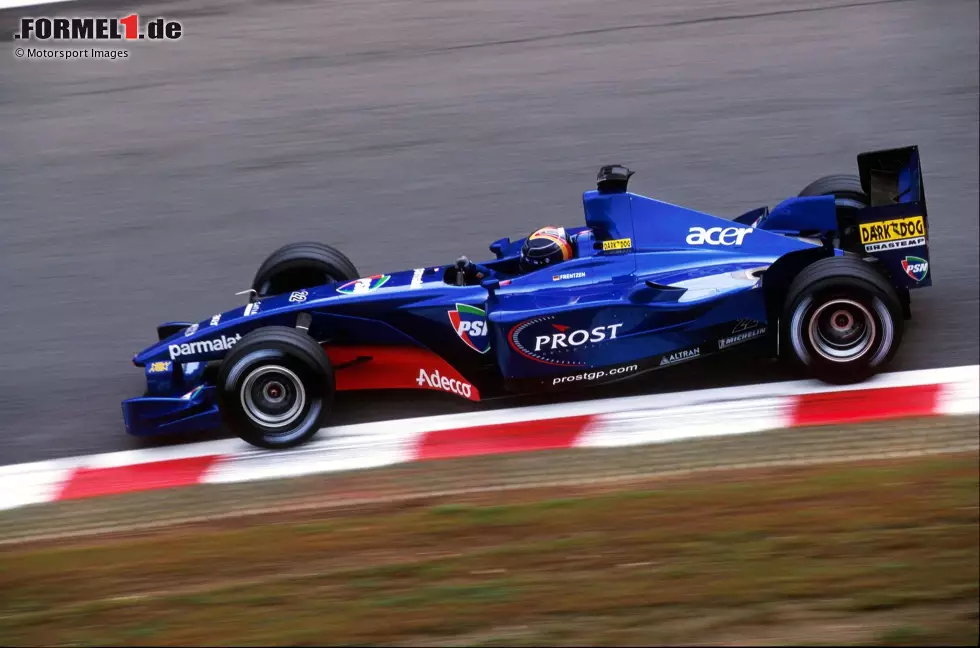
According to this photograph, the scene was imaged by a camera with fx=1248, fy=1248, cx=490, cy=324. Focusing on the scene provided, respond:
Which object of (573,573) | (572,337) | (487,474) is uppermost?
(572,337)

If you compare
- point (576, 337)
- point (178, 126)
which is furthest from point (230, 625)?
point (178, 126)

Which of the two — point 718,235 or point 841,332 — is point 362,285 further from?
point 841,332

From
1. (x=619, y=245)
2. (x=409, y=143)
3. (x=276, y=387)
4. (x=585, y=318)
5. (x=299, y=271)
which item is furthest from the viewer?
(x=409, y=143)

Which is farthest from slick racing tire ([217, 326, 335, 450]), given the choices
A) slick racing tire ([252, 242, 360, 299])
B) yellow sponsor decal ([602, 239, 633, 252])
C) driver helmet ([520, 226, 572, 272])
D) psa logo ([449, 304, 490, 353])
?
yellow sponsor decal ([602, 239, 633, 252])

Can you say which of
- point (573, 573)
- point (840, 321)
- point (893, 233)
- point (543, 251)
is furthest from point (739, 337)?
point (573, 573)

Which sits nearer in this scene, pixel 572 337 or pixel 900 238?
pixel 572 337

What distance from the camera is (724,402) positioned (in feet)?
21.1

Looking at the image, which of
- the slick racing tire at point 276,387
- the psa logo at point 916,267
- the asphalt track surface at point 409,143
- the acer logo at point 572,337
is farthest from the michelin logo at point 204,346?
the psa logo at point 916,267

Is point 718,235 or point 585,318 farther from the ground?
point 718,235

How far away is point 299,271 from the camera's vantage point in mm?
7410

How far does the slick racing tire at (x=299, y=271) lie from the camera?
24.2ft

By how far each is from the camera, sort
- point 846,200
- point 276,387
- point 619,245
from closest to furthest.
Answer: point 276,387, point 619,245, point 846,200

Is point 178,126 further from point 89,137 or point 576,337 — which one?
point 576,337

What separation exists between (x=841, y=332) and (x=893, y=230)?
649 millimetres
